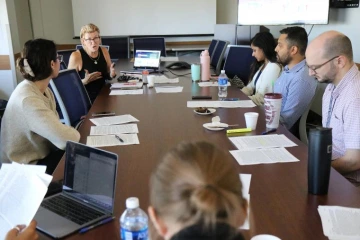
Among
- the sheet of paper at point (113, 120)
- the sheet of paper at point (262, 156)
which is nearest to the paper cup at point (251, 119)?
the sheet of paper at point (262, 156)

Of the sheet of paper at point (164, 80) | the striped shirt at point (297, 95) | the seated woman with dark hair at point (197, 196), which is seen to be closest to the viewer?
the seated woman with dark hair at point (197, 196)

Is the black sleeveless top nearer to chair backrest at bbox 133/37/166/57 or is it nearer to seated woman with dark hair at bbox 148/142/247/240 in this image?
chair backrest at bbox 133/37/166/57

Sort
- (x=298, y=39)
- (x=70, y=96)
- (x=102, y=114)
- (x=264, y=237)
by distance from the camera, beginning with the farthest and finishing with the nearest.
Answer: (x=70, y=96) < (x=298, y=39) < (x=102, y=114) < (x=264, y=237)

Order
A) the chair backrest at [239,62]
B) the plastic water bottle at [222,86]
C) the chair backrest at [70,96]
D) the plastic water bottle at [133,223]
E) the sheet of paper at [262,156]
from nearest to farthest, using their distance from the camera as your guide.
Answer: the plastic water bottle at [133,223] → the sheet of paper at [262,156] → the chair backrest at [70,96] → the plastic water bottle at [222,86] → the chair backrest at [239,62]

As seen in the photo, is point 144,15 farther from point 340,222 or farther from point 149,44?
point 340,222

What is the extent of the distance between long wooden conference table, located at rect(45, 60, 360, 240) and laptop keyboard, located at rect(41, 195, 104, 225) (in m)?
0.07

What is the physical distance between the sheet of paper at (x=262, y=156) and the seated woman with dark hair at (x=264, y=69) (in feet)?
4.00

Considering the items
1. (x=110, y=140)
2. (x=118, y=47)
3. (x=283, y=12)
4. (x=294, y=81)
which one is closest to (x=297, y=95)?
(x=294, y=81)

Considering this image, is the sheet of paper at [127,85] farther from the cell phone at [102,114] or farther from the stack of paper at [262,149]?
the stack of paper at [262,149]

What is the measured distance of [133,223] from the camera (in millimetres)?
988

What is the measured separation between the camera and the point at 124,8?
240 inches

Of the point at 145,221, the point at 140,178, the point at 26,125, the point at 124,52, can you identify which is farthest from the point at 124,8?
the point at 145,221

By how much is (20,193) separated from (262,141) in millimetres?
1073

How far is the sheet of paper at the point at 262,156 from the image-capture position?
155 centimetres
